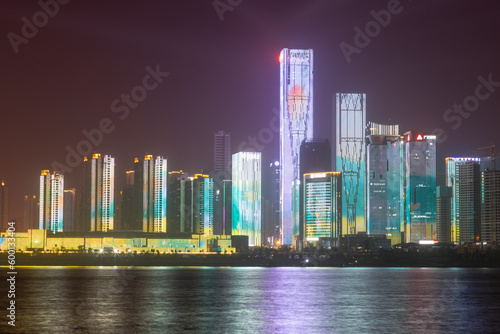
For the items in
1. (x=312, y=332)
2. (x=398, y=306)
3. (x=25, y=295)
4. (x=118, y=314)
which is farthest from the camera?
(x=25, y=295)

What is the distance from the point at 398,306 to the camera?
80938 millimetres

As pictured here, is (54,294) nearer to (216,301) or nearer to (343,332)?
(216,301)

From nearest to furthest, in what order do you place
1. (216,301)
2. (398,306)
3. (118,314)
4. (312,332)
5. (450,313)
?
(312,332)
(118,314)
(450,313)
(398,306)
(216,301)

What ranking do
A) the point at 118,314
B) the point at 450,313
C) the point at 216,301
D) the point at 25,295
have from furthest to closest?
the point at 25,295
the point at 216,301
the point at 450,313
the point at 118,314

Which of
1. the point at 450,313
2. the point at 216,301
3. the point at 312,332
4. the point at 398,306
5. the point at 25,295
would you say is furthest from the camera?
the point at 25,295

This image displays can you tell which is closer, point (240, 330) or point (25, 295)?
point (240, 330)

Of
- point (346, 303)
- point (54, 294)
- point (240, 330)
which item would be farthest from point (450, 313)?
point (54, 294)

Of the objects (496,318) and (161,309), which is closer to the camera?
(496,318)

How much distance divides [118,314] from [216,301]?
20.2 m

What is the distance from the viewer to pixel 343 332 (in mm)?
56969

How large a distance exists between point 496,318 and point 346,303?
1941cm

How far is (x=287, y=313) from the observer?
235 feet

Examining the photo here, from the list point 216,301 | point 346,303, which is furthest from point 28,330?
point 346,303

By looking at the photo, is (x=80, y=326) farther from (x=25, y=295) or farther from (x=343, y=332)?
(x=25, y=295)
